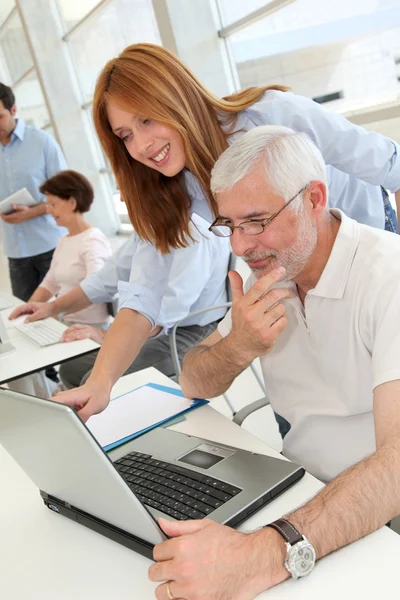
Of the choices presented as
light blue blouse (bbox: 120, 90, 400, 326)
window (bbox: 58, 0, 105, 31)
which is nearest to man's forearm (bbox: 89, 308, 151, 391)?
light blue blouse (bbox: 120, 90, 400, 326)

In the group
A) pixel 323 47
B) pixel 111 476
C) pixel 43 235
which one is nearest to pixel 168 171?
pixel 111 476

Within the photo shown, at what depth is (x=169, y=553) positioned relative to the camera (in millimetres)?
806

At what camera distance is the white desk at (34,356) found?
215cm

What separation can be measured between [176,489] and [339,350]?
42cm

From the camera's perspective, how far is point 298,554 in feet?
2.58

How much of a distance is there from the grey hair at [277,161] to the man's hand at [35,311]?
6.09 feet

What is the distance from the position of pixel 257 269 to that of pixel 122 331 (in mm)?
515

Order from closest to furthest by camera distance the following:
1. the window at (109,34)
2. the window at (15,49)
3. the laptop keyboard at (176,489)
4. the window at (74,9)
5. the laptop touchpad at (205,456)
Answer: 1. the laptop keyboard at (176,489)
2. the laptop touchpad at (205,456)
3. the window at (109,34)
4. the window at (74,9)
5. the window at (15,49)

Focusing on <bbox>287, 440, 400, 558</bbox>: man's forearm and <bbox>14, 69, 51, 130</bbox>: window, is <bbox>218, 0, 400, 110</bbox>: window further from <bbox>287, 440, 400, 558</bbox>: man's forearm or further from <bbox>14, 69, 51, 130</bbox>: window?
<bbox>14, 69, 51, 130</bbox>: window

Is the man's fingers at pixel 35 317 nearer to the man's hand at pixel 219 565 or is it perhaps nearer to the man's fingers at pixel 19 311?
the man's fingers at pixel 19 311

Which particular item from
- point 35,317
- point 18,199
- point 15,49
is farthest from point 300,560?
point 15,49

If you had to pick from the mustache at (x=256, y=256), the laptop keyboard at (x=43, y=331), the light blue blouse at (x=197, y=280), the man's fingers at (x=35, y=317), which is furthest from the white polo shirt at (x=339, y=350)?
the man's fingers at (x=35, y=317)

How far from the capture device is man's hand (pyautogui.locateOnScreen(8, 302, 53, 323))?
113 inches

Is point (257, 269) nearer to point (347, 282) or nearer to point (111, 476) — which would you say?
point (347, 282)
